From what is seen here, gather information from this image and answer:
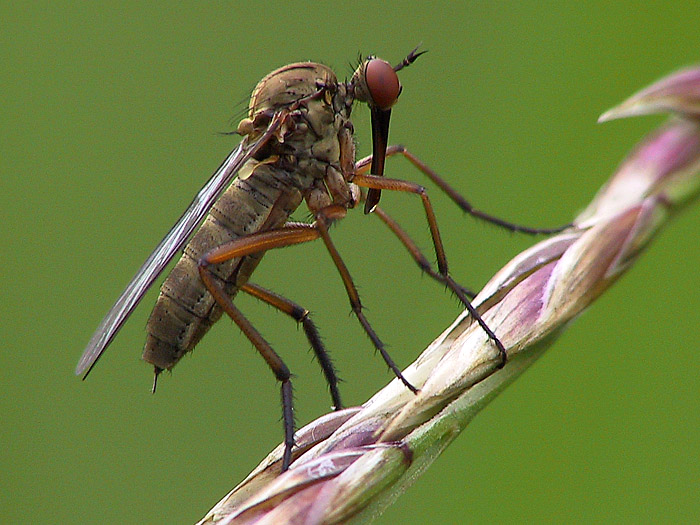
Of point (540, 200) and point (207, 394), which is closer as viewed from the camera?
point (540, 200)

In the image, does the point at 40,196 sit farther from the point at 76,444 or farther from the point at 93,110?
the point at 76,444

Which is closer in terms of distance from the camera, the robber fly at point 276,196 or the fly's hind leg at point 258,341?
the fly's hind leg at point 258,341

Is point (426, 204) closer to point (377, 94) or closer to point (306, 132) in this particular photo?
point (377, 94)

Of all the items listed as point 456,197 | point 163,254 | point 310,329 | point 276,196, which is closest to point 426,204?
point 456,197

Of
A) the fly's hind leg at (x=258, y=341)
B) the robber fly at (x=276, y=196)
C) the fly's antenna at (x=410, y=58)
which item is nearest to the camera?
the fly's hind leg at (x=258, y=341)

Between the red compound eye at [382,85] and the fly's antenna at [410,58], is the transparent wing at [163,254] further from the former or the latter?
the fly's antenna at [410,58]

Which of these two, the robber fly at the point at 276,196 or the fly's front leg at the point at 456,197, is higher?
the robber fly at the point at 276,196

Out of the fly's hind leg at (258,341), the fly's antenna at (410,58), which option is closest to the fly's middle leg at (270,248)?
the fly's hind leg at (258,341)

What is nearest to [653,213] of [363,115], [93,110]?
[363,115]
